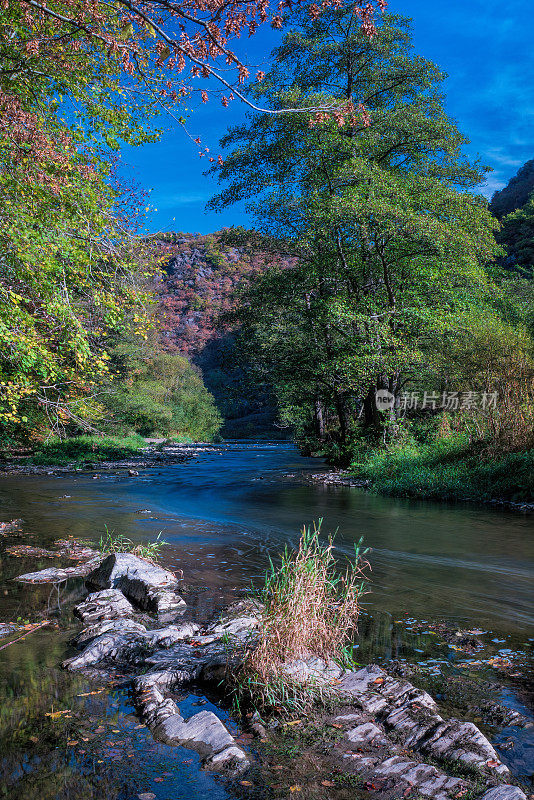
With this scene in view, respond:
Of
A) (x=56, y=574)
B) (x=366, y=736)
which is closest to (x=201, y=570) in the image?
(x=56, y=574)

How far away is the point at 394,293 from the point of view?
18.5m

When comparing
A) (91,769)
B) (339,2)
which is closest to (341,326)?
(339,2)

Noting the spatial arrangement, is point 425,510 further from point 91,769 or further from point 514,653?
point 91,769

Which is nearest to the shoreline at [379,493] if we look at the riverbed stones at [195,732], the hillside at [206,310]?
the riverbed stones at [195,732]

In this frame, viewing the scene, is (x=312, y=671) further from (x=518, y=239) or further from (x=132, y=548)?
(x=518, y=239)

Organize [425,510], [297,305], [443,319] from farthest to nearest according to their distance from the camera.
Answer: [297,305] → [443,319] → [425,510]

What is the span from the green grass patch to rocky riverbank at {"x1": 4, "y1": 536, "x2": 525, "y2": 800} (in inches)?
826

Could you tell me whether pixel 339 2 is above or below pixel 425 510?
above

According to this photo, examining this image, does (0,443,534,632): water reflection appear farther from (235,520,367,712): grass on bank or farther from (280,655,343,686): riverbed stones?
(280,655,343,686): riverbed stones

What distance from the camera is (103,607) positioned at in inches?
213

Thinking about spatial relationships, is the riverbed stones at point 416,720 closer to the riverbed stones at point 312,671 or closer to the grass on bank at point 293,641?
the riverbed stones at point 312,671

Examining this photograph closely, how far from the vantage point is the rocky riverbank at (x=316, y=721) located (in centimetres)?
278

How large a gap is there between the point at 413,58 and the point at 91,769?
2103cm

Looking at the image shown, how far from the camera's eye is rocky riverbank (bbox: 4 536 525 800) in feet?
9.11
